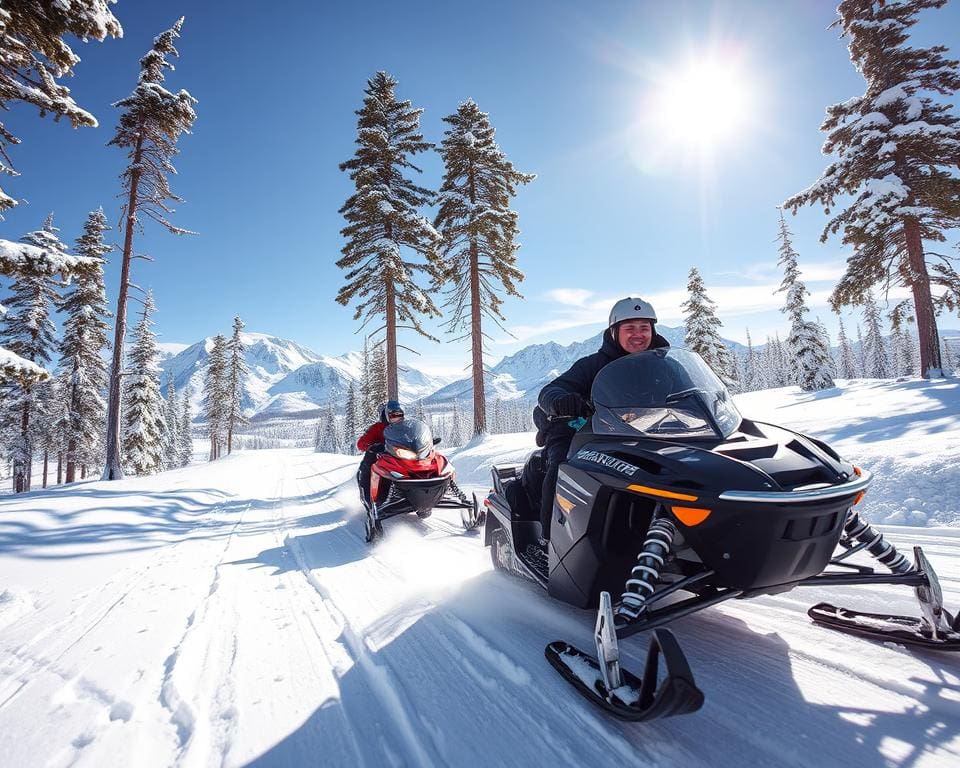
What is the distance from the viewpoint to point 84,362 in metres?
26.1

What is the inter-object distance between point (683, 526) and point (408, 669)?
172cm

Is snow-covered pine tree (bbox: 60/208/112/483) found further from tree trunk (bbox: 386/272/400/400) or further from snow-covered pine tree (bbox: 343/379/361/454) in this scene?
snow-covered pine tree (bbox: 343/379/361/454)

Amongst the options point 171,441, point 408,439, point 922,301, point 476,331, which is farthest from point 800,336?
point 171,441

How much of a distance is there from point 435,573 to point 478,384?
1333 centimetres

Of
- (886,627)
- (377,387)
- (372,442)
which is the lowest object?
(886,627)

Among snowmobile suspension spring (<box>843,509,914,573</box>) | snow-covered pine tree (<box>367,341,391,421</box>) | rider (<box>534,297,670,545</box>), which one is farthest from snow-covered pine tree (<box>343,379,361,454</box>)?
snowmobile suspension spring (<box>843,509,914,573</box>)

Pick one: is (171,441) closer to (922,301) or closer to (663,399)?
(663,399)

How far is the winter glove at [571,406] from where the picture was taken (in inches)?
119

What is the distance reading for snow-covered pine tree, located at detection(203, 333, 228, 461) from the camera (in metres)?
47.4

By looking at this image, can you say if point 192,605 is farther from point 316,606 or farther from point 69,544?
point 69,544

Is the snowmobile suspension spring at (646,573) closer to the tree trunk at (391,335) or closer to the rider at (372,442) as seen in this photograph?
the rider at (372,442)

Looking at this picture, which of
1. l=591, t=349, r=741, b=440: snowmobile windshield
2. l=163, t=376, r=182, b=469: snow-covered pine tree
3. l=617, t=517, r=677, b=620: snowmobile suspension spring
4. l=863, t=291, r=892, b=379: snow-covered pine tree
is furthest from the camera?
l=163, t=376, r=182, b=469: snow-covered pine tree

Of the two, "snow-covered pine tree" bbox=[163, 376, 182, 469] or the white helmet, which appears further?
"snow-covered pine tree" bbox=[163, 376, 182, 469]

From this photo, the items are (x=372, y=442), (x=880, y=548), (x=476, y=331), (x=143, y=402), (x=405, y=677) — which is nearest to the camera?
(x=880, y=548)
